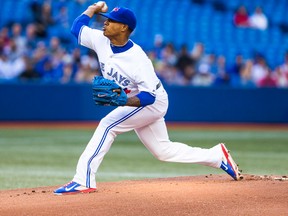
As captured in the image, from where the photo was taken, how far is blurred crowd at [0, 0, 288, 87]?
57.8 feet

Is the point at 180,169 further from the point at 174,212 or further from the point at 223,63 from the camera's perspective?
the point at 223,63

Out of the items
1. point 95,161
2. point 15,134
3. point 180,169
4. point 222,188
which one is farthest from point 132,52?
point 15,134

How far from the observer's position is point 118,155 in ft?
41.8

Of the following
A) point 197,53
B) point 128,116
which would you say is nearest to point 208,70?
point 197,53

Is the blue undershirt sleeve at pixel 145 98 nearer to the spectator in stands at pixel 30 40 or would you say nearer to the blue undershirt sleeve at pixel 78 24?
the blue undershirt sleeve at pixel 78 24

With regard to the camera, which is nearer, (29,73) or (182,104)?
(29,73)

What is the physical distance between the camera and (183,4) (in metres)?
22.3

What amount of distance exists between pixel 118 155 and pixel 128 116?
545 centimetres

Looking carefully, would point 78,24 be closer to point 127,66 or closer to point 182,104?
point 127,66

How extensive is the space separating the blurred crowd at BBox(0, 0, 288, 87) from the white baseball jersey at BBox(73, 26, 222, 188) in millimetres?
10089

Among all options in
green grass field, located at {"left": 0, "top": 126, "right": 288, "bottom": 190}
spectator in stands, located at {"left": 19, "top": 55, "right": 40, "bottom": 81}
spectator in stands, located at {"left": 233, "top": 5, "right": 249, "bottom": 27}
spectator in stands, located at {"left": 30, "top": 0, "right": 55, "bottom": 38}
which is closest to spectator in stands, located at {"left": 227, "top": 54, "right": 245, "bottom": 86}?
green grass field, located at {"left": 0, "top": 126, "right": 288, "bottom": 190}

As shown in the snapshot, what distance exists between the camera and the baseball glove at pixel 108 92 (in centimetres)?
691

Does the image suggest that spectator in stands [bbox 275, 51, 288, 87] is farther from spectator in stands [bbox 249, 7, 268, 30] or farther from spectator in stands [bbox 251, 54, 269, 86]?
spectator in stands [bbox 249, 7, 268, 30]

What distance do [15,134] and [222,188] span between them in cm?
936
